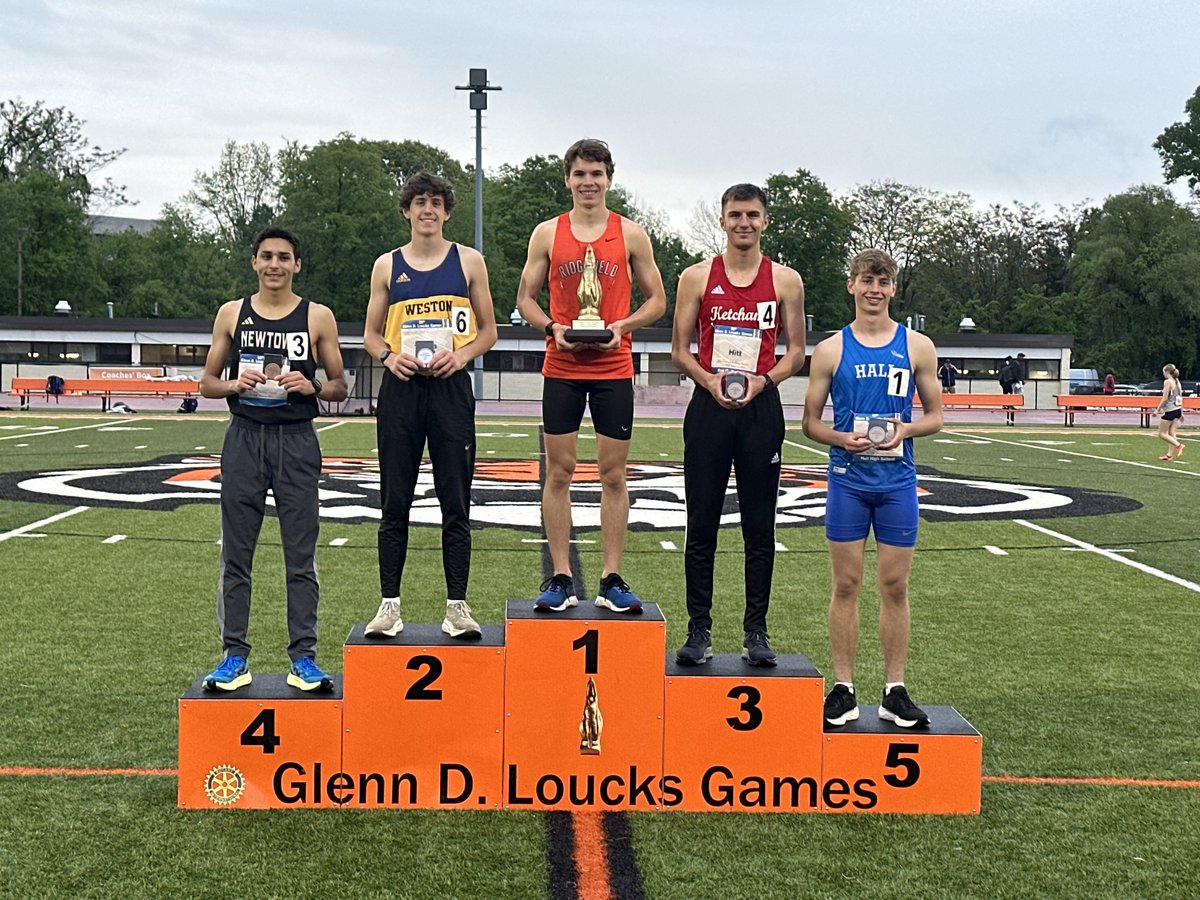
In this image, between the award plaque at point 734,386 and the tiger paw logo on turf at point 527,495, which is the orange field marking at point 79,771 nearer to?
the award plaque at point 734,386

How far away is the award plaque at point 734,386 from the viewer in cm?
500

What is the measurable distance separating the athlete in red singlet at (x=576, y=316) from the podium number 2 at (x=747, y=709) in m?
0.74

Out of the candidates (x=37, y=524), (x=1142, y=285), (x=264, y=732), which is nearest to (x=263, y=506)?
(x=264, y=732)

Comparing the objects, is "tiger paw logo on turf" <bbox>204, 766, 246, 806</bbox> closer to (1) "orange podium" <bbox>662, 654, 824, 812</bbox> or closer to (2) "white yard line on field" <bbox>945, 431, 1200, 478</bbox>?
(1) "orange podium" <bbox>662, 654, 824, 812</bbox>

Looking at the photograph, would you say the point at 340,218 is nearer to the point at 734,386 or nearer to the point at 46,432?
the point at 46,432

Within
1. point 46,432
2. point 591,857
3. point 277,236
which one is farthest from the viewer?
point 46,432

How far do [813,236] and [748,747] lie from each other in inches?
2915

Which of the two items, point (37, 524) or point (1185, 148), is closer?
point (37, 524)

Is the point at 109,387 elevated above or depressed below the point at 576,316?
below

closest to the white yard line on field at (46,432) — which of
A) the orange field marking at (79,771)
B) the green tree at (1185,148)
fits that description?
the orange field marking at (79,771)

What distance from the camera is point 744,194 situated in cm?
522

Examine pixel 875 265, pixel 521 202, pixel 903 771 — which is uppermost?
pixel 521 202

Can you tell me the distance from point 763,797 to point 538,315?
2.06 metres

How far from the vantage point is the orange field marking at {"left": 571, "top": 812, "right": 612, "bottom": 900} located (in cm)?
384
